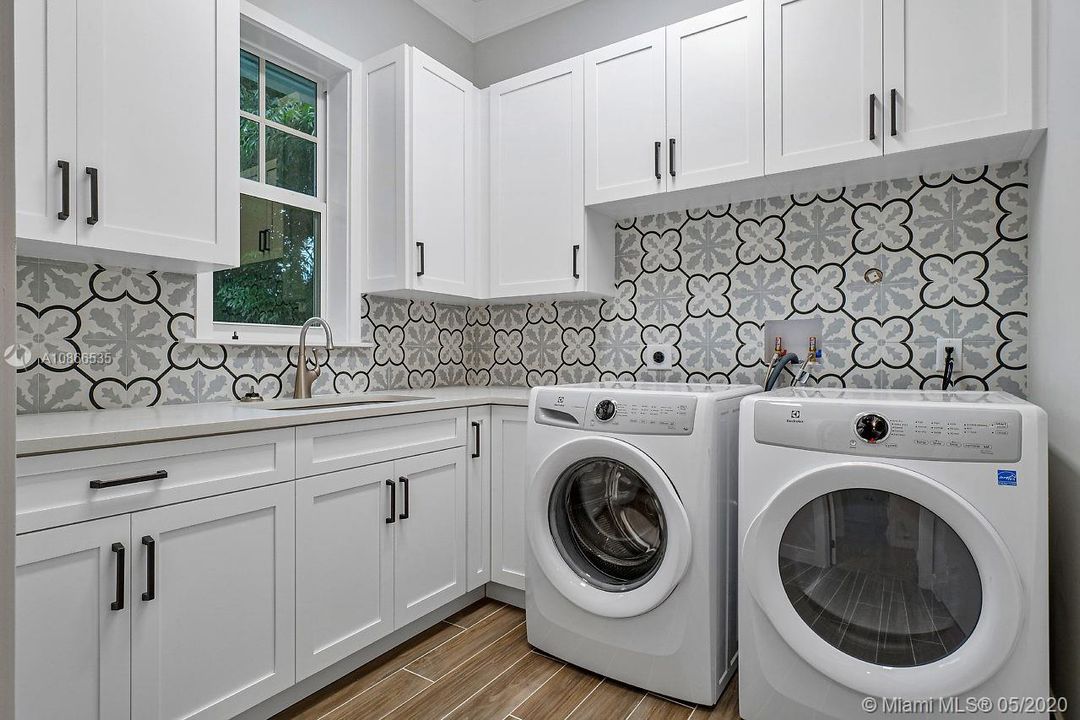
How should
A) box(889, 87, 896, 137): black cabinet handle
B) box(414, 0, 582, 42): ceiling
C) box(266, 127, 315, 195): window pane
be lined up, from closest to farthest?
1. box(889, 87, 896, 137): black cabinet handle
2. box(266, 127, 315, 195): window pane
3. box(414, 0, 582, 42): ceiling

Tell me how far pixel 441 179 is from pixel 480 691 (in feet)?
6.38

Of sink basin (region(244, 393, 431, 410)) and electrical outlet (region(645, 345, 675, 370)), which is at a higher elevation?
electrical outlet (region(645, 345, 675, 370))

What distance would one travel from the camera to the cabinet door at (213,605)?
133 centimetres

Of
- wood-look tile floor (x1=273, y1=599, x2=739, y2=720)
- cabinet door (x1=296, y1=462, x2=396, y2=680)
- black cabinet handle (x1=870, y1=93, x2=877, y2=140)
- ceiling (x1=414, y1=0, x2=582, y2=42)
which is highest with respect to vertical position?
ceiling (x1=414, y1=0, x2=582, y2=42)

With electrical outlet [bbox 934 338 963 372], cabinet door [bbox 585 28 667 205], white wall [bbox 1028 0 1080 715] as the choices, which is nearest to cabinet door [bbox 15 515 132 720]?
cabinet door [bbox 585 28 667 205]

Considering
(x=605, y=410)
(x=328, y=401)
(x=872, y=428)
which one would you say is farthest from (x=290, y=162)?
(x=872, y=428)

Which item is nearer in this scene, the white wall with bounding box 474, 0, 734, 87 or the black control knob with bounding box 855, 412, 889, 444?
the black control knob with bounding box 855, 412, 889, 444

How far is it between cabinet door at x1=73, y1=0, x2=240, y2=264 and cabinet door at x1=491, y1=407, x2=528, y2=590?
3.64 feet

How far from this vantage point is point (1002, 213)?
1.93m

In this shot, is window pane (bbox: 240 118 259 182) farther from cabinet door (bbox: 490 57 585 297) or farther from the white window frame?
cabinet door (bbox: 490 57 585 297)

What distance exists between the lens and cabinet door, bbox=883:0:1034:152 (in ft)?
5.34

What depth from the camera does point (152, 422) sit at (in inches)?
56.2

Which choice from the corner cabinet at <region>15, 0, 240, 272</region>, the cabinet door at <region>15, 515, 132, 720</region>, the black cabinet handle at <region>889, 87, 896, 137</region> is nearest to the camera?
the cabinet door at <region>15, 515, 132, 720</region>

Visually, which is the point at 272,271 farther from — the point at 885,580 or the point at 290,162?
the point at 885,580
